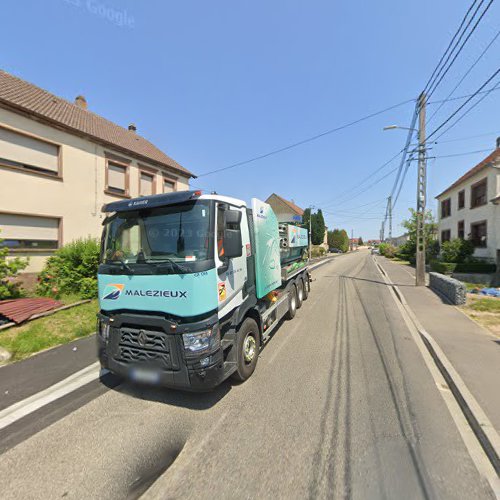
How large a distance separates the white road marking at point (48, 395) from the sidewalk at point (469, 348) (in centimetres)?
565

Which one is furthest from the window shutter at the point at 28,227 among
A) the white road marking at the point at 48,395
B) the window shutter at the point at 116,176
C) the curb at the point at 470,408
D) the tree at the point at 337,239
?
the tree at the point at 337,239

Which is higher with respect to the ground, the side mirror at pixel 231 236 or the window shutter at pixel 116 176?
the window shutter at pixel 116 176

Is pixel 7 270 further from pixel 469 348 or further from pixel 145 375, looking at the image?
pixel 469 348

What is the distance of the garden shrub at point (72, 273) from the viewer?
8.67 m

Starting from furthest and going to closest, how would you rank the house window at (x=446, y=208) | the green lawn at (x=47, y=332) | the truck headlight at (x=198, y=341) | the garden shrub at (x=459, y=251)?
the house window at (x=446, y=208)
the garden shrub at (x=459, y=251)
the green lawn at (x=47, y=332)
the truck headlight at (x=198, y=341)

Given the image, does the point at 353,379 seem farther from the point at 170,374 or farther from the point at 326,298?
the point at 326,298

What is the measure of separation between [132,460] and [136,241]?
8.43 feet

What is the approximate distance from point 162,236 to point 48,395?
9.50 feet

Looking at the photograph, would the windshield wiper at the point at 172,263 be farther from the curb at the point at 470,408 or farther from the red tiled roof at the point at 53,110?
the red tiled roof at the point at 53,110

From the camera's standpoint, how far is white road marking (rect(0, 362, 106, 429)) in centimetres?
327

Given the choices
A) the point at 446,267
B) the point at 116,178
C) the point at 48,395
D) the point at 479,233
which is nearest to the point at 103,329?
the point at 48,395

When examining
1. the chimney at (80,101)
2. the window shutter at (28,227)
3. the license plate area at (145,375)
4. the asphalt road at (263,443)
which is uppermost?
the chimney at (80,101)

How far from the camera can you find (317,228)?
57.6 m

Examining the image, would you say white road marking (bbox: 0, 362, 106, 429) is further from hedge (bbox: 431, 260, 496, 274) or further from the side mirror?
hedge (bbox: 431, 260, 496, 274)
